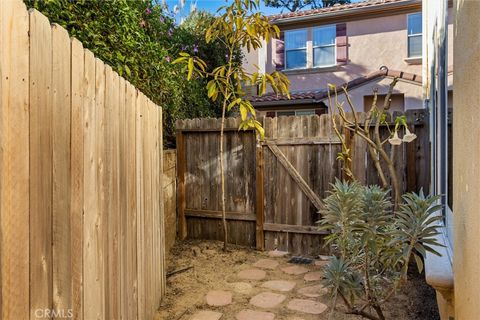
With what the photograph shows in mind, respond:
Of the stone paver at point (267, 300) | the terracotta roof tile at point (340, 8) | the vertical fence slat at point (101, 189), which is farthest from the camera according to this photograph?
the terracotta roof tile at point (340, 8)

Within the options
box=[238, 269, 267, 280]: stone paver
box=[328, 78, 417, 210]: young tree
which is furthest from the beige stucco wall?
box=[238, 269, 267, 280]: stone paver

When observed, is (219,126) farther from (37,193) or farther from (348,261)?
(37,193)

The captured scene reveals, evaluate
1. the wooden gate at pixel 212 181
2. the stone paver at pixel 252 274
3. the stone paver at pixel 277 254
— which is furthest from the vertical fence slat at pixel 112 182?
the wooden gate at pixel 212 181

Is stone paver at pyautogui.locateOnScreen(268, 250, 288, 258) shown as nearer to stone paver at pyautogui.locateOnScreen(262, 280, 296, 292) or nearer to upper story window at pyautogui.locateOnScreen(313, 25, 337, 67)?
stone paver at pyautogui.locateOnScreen(262, 280, 296, 292)

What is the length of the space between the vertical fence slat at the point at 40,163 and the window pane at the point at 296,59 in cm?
1097

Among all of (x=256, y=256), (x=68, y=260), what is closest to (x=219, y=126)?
(x=256, y=256)

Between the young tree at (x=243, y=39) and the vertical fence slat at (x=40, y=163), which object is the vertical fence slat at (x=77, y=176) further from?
the young tree at (x=243, y=39)

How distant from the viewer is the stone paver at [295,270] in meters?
3.79

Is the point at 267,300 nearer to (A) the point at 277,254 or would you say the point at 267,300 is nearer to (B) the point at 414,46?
(A) the point at 277,254

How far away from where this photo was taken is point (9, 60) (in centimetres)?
94

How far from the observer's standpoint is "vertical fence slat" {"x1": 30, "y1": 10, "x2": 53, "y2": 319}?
3.47 feet

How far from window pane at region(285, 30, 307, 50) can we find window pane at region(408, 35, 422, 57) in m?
3.07

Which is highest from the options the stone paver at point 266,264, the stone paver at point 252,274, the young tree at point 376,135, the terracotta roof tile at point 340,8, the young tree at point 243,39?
the terracotta roof tile at point 340,8

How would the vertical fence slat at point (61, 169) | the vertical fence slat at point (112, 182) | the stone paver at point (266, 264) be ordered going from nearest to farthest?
the vertical fence slat at point (61, 169) → the vertical fence slat at point (112, 182) → the stone paver at point (266, 264)
